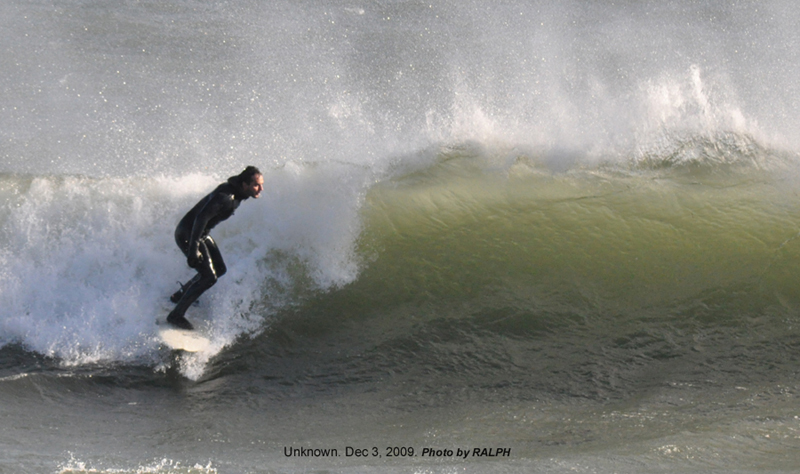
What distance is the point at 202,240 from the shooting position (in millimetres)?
5375

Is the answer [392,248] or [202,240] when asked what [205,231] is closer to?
[202,240]

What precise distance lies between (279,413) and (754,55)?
890cm

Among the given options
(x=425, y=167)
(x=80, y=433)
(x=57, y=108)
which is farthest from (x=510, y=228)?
(x=57, y=108)

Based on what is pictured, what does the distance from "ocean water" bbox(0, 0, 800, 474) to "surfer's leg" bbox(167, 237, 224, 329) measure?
29 centimetres

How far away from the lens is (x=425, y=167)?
7613 mm

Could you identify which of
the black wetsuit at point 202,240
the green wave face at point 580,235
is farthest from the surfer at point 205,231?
the green wave face at point 580,235

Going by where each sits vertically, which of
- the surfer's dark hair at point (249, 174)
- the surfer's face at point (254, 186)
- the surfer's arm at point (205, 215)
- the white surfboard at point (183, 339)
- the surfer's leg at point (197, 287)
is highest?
the surfer's dark hair at point (249, 174)

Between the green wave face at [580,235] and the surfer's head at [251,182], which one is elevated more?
the surfer's head at [251,182]

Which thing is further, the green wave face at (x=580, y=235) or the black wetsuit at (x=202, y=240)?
the green wave face at (x=580, y=235)

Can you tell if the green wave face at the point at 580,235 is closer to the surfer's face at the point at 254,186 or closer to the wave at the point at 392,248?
the wave at the point at 392,248

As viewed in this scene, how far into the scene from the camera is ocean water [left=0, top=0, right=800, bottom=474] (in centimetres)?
485

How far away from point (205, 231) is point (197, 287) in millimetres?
486

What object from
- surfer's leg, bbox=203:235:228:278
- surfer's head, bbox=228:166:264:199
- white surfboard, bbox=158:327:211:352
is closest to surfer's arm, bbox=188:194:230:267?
surfer's head, bbox=228:166:264:199

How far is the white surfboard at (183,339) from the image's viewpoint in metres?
5.41
